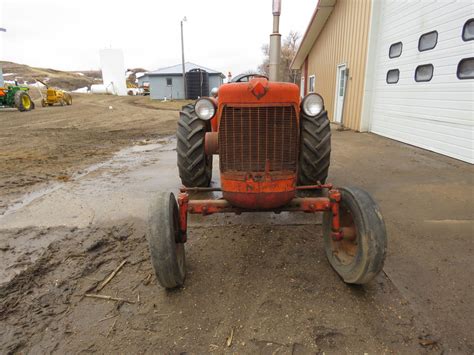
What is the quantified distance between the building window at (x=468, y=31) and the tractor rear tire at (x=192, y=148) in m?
5.12

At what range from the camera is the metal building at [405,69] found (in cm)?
577

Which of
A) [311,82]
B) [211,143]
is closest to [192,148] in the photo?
[211,143]

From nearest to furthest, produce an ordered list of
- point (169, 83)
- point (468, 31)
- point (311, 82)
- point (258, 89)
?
point (258, 89), point (468, 31), point (311, 82), point (169, 83)

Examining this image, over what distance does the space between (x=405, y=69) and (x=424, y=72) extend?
689mm

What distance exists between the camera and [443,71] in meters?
6.19

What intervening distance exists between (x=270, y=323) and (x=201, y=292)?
0.56 meters

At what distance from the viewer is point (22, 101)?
16.6 meters

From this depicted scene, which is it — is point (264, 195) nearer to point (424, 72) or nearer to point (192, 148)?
point (192, 148)

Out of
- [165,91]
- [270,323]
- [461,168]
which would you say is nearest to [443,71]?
[461,168]

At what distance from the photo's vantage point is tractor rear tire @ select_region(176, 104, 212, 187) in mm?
3438

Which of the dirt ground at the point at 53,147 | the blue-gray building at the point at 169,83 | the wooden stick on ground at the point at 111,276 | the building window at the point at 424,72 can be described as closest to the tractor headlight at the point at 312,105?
the wooden stick on ground at the point at 111,276

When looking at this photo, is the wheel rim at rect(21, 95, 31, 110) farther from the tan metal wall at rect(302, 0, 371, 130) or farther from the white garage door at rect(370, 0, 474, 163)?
the white garage door at rect(370, 0, 474, 163)

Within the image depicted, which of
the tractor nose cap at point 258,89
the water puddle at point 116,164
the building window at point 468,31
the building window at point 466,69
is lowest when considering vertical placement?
the water puddle at point 116,164

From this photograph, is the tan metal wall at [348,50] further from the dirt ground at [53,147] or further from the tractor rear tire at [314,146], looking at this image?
the tractor rear tire at [314,146]
